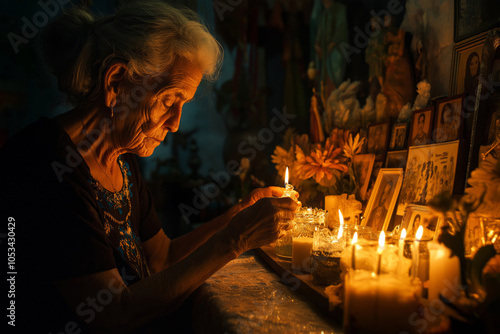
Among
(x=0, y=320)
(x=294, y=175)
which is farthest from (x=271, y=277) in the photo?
(x=0, y=320)

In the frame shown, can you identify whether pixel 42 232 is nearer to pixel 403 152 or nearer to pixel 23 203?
pixel 23 203

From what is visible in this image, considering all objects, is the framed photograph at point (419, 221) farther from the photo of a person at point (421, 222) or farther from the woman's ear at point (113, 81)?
the woman's ear at point (113, 81)

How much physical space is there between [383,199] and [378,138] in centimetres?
34

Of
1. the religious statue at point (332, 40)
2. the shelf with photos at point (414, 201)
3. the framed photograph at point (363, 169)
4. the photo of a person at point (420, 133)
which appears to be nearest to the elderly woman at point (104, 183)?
the shelf with photos at point (414, 201)

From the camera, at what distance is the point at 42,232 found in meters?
1.15

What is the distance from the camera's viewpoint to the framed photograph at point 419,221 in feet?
4.10

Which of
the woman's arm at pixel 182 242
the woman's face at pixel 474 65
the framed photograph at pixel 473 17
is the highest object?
the framed photograph at pixel 473 17

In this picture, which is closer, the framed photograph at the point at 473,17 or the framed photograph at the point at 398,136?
the framed photograph at the point at 473,17

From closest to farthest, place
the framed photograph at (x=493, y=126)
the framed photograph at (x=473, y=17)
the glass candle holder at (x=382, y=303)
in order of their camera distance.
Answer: the glass candle holder at (x=382, y=303), the framed photograph at (x=493, y=126), the framed photograph at (x=473, y=17)

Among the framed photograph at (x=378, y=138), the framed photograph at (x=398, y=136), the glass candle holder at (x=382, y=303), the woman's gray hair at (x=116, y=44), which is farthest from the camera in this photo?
the framed photograph at (x=378, y=138)

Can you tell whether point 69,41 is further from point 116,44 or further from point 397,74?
point 397,74

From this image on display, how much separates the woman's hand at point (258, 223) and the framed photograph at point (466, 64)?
0.79 meters

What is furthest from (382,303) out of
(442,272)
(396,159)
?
(396,159)

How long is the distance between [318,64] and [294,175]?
1257 millimetres
